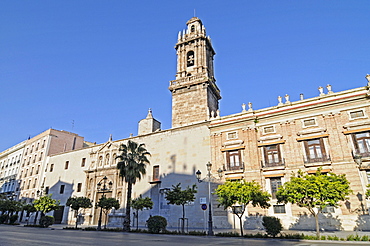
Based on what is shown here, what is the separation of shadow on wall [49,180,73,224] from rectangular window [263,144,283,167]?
30.7 meters

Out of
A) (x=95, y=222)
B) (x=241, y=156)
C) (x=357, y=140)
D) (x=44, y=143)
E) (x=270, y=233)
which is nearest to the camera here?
(x=270, y=233)

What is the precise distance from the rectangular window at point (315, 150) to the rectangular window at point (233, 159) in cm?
662

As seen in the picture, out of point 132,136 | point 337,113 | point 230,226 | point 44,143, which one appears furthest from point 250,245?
point 44,143

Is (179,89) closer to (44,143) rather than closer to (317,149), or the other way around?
(317,149)

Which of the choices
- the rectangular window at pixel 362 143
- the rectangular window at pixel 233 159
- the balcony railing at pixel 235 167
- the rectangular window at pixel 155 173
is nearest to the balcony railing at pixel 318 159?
the rectangular window at pixel 362 143

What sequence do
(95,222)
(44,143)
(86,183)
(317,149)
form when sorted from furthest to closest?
(44,143), (86,183), (95,222), (317,149)

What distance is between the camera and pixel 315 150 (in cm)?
2384

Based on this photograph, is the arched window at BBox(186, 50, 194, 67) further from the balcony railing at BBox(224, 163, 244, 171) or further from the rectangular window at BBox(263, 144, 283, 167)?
the rectangular window at BBox(263, 144, 283, 167)

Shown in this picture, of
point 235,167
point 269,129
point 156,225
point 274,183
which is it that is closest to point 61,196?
point 156,225

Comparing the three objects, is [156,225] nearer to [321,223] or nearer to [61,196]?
[321,223]

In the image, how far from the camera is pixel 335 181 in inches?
688

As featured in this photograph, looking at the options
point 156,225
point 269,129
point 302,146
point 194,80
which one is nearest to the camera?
point 156,225

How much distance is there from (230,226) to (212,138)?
31.6 feet

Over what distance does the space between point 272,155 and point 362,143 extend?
305 inches
